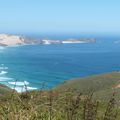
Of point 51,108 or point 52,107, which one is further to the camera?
point 52,107

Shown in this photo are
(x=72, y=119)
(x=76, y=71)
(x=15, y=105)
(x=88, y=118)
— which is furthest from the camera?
(x=76, y=71)

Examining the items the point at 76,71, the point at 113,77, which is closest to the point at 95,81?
the point at 113,77

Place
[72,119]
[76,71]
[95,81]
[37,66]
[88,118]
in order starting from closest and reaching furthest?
[88,118], [72,119], [95,81], [76,71], [37,66]

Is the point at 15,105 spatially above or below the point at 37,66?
above

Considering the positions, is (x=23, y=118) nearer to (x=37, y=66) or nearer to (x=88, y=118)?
(x=88, y=118)

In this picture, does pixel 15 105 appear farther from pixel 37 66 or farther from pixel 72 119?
pixel 37 66

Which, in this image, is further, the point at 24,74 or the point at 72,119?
the point at 24,74

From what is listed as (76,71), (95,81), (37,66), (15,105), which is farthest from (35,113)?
(37,66)

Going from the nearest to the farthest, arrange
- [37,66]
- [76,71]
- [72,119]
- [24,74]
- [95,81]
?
1. [72,119]
2. [95,81]
3. [24,74]
4. [76,71]
5. [37,66]

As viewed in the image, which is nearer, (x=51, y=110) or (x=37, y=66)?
(x=51, y=110)
